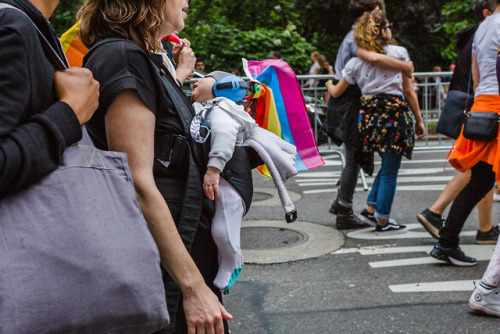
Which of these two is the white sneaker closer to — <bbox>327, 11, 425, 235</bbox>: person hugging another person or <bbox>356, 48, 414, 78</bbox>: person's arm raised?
<bbox>327, 11, 425, 235</bbox>: person hugging another person

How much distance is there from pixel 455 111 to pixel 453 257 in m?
1.19

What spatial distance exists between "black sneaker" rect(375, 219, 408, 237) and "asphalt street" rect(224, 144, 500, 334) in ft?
0.26

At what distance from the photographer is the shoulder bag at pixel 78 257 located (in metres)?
1.14

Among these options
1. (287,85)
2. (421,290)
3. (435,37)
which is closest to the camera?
(287,85)

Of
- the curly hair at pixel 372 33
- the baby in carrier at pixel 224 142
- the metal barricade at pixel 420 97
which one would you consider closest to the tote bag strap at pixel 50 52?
the baby in carrier at pixel 224 142

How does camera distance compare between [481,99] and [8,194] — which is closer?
[8,194]

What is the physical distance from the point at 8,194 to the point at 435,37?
28.9m

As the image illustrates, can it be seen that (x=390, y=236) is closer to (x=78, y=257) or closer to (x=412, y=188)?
(x=412, y=188)

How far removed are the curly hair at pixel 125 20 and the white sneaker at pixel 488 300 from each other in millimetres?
2769

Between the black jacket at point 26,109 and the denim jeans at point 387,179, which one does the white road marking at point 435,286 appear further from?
the black jacket at point 26,109

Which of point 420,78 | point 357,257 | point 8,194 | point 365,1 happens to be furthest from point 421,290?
point 420,78

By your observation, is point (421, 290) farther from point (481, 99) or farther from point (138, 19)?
point (138, 19)

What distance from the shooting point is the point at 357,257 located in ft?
16.2

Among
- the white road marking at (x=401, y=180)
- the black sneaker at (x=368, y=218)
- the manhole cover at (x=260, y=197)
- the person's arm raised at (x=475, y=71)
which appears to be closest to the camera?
the person's arm raised at (x=475, y=71)
